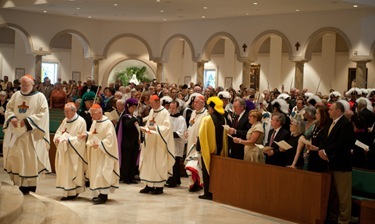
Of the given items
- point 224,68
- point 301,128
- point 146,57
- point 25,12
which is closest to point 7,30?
point 25,12

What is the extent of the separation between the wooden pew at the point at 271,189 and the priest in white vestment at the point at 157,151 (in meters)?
0.90

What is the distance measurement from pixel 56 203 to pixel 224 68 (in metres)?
21.4

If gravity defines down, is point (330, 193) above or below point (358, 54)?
below

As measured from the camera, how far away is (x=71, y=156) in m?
10.4

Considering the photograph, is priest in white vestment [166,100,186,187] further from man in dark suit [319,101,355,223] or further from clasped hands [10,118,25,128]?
man in dark suit [319,101,355,223]

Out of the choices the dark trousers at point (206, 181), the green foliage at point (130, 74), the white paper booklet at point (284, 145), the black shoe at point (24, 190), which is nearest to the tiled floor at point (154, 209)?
the dark trousers at point (206, 181)

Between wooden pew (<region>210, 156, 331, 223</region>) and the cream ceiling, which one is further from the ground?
the cream ceiling

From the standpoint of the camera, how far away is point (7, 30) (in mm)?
31047

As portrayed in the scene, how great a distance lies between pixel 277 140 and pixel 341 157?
1.17 m

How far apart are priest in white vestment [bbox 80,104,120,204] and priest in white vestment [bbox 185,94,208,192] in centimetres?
170

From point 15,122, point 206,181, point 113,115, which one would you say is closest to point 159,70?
point 113,115

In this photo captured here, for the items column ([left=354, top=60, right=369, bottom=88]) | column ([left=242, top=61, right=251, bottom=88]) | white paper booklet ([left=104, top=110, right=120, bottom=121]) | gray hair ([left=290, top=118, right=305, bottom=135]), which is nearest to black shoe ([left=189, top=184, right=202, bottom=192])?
white paper booklet ([left=104, top=110, right=120, bottom=121])

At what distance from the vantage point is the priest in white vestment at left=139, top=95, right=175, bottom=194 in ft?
37.1

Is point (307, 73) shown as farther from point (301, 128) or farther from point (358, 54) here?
point (301, 128)
